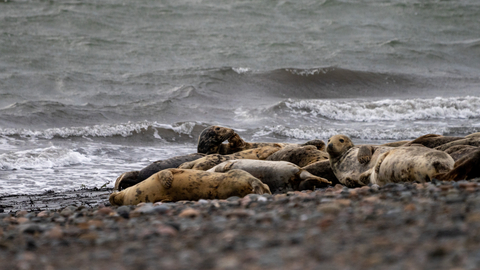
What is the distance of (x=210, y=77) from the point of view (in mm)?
20547

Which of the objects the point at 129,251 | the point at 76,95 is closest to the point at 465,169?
the point at 129,251

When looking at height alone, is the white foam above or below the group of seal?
above

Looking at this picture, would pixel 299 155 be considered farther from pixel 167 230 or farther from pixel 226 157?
pixel 167 230

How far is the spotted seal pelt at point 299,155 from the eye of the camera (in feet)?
23.5

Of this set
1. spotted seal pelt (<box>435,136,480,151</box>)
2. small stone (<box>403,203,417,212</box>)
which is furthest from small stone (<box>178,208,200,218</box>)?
spotted seal pelt (<box>435,136,480,151</box>)

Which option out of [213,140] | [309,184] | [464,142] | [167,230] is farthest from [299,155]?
[167,230]

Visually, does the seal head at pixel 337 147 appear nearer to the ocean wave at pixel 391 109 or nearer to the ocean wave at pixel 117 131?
Result: the ocean wave at pixel 117 131

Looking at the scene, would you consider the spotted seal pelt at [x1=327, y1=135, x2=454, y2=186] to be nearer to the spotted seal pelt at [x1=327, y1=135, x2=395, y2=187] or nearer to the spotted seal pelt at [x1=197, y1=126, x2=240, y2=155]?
the spotted seal pelt at [x1=327, y1=135, x2=395, y2=187]

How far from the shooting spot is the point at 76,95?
1814cm

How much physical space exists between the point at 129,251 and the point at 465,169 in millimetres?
3256

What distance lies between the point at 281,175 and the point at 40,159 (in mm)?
5805

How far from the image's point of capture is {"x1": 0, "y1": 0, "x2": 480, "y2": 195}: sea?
12758 millimetres

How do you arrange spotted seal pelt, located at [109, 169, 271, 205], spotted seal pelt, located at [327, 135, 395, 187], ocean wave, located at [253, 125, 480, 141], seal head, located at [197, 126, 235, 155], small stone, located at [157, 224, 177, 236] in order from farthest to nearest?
1. ocean wave, located at [253, 125, 480, 141]
2. seal head, located at [197, 126, 235, 155]
3. spotted seal pelt, located at [327, 135, 395, 187]
4. spotted seal pelt, located at [109, 169, 271, 205]
5. small stone, located at [157, 224, 177, 236]

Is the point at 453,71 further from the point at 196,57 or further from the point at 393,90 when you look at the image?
the point at 196,57
